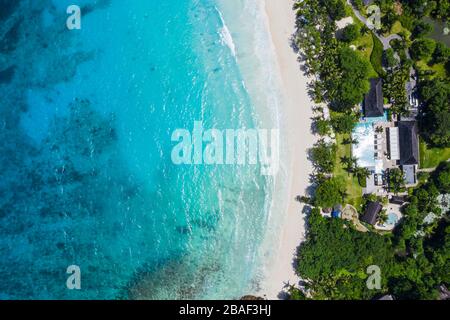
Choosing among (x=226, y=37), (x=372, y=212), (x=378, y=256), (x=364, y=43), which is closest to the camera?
(x=378, y=256)

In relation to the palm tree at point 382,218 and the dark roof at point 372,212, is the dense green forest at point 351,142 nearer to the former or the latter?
the dark roof at point 372,212

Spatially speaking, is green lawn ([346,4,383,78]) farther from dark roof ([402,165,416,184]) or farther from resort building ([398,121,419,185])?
dark roof ([402,165,416,184])

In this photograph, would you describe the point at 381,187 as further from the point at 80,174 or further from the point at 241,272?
the point at 80,174

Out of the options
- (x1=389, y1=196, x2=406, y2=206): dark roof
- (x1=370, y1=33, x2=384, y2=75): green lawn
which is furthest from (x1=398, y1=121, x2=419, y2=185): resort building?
(x1=370, y1=33, x2=384, y2=75): green lawn

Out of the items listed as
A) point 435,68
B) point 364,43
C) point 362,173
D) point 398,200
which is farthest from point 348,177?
point 435,68

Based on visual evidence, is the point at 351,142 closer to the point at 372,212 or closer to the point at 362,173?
the point at 362,173
